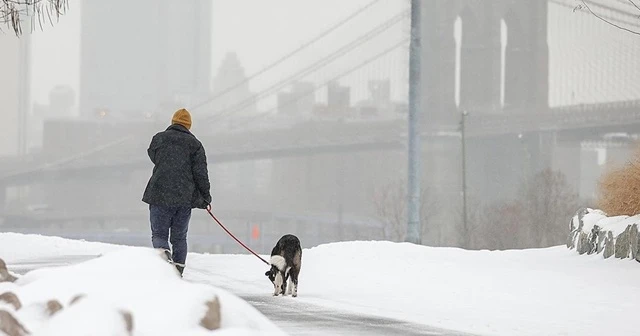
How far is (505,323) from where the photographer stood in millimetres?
8938

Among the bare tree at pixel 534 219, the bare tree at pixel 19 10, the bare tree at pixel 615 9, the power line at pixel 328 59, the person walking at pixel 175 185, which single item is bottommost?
the bare tree at pixel 534 219

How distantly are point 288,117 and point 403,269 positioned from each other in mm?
75921

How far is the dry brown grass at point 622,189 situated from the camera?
15.5m

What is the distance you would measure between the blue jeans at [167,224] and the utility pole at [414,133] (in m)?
8.18

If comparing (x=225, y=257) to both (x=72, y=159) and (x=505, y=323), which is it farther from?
(x=72, y=159)

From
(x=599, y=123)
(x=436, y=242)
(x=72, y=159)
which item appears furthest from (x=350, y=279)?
(x=72, y=159)

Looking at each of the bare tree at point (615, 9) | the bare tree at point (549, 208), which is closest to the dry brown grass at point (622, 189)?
the bare tree at point (615, 9)

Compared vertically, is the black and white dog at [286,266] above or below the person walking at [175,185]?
below

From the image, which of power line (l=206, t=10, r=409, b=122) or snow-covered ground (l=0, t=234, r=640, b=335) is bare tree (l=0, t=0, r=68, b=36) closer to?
snow-covered ground (l=0, t=234, r=640, b=335)

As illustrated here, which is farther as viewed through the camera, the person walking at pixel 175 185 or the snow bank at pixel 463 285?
the person walking at pixel 175 185

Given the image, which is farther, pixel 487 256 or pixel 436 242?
pixel 436 242

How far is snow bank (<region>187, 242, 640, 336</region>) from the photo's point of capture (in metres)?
9.21

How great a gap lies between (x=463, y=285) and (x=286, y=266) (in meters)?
1.79

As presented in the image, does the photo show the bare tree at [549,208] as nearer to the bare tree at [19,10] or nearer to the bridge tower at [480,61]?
the bridge tower at [480,61]
